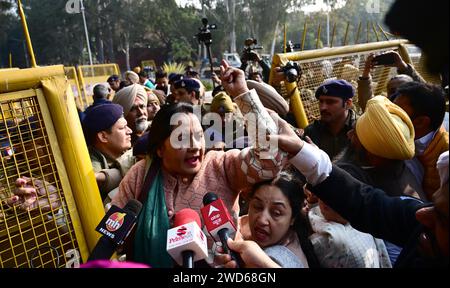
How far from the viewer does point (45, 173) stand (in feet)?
5.03

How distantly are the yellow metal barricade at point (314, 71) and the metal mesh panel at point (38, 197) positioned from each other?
2302 mm

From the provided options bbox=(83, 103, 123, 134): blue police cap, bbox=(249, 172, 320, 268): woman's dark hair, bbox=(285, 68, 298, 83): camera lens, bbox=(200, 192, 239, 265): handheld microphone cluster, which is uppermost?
bbox=(285, 68, 298, 83): camera lens

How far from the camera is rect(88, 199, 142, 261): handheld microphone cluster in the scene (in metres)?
1.20

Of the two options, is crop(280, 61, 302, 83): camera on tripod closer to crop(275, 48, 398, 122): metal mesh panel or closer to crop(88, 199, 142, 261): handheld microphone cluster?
crop(275, 48, 398, 122): metal mesh panel

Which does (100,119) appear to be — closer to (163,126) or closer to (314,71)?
(163,126)

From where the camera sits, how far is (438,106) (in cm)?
230

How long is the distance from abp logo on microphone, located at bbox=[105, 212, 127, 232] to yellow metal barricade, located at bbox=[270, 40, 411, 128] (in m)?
2.40

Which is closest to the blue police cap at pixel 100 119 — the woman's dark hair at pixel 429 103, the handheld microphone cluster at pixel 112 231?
the handheld microphone cluster at pixel 112 231

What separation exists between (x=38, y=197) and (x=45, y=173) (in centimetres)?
10

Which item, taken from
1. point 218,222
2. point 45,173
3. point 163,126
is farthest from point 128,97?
point 218,222

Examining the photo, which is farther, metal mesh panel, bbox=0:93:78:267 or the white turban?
the white turban

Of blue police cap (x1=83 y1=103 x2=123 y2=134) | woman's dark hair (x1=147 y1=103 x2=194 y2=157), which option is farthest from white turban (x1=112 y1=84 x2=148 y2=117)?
woman's dark hair (x1=147 y1=103 x2=194 y2=157)

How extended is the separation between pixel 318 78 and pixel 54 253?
306 cm

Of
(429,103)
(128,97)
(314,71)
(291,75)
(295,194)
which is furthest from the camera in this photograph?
(314,71)
